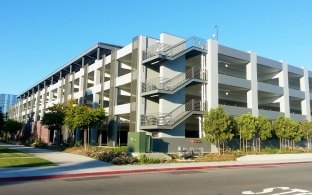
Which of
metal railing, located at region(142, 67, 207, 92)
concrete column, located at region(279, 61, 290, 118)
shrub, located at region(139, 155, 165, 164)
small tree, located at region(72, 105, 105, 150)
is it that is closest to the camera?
shrub, located at region(139, 155, 165, 164)

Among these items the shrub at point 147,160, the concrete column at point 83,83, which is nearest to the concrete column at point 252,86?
the shrub at point 147,160

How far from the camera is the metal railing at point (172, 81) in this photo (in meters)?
34.0

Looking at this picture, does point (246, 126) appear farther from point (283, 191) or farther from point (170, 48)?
point (283, 191)

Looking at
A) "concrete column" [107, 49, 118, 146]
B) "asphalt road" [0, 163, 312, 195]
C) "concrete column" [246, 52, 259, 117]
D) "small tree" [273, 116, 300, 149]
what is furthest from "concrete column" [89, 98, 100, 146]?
"asphalt road" [0, 163, 312, 195]

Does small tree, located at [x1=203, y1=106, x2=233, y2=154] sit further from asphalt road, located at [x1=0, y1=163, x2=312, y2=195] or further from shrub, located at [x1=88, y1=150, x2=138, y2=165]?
asphalt road, located at [x1=0, y1=163, x2=312, y2=195]

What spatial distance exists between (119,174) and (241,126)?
67.3ft

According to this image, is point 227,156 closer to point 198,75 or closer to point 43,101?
point 198,75

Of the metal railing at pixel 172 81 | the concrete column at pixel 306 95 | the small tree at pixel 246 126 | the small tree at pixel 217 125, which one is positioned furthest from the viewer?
the concrete column at pixel 306 95

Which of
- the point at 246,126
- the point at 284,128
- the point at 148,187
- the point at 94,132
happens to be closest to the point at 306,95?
the point at 284,128

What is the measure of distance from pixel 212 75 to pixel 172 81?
5018 mm

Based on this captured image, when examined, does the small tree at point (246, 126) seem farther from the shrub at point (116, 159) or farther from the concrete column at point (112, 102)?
the shrub at point (116, 159)

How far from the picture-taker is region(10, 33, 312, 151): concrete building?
3406 centimetres

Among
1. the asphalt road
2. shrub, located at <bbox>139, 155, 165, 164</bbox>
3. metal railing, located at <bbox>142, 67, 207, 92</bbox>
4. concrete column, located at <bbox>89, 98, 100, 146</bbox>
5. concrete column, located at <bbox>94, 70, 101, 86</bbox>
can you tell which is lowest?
the asphalt road

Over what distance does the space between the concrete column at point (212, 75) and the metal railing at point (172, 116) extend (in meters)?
1.16
